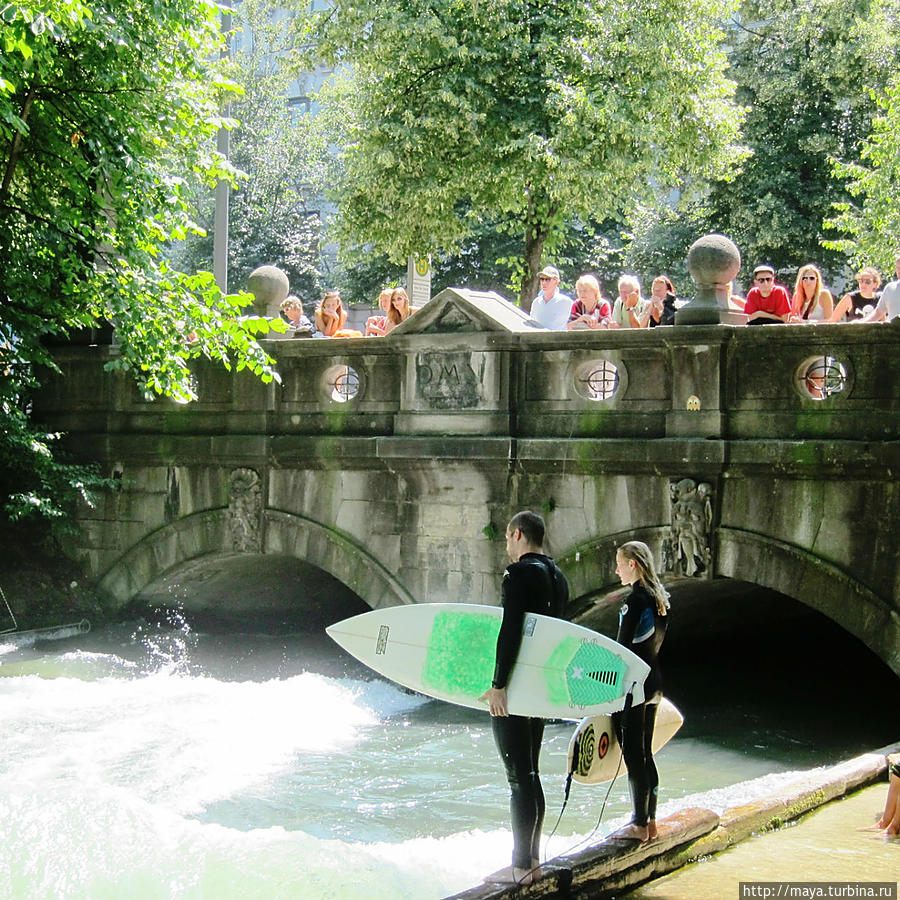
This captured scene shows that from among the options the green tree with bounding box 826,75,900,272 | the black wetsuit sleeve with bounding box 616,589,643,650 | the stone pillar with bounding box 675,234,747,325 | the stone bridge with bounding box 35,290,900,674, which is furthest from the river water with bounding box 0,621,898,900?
the green tree with bounding box 826,75,900,272

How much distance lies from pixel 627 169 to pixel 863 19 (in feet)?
27.2

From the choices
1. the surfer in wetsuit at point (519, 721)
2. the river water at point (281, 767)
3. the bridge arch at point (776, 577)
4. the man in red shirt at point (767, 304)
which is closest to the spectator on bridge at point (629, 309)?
the man in red shirt at point (767, 304)

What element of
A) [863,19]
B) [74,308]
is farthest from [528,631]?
[863,19]

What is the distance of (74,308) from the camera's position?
13.1 metres

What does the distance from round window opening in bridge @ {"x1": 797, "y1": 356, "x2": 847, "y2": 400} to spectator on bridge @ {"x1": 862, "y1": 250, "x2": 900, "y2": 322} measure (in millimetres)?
455

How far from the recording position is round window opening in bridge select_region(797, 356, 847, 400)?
33.8ft

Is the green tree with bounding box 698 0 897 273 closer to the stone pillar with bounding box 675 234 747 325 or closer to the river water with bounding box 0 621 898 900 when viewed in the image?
the river water with bounding box 0 621 898 900

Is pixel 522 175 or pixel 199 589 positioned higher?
pixel 522 175

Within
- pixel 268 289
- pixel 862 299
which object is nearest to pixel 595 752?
pixel 862 299

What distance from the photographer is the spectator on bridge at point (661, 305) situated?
11.7 m

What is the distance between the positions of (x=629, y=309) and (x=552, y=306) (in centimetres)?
101

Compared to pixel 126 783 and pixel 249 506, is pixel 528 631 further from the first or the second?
pixel 249 506

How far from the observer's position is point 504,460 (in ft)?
38.4

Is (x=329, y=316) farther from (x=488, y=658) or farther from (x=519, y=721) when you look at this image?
(x=519, y=721)
